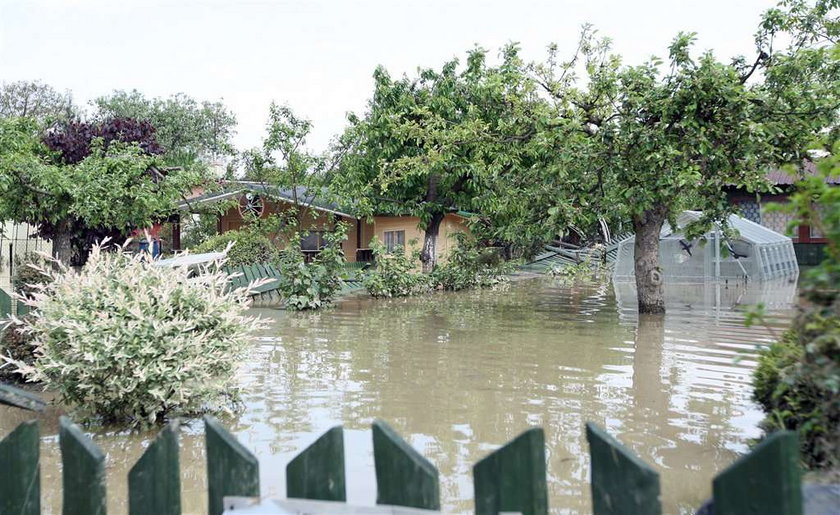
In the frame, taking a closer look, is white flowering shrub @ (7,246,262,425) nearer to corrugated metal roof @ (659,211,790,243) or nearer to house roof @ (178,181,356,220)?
house roof @ (178,181,356,220)

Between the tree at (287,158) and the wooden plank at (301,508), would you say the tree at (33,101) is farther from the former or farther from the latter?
the wooden plank at (301,508)

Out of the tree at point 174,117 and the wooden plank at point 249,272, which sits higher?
the tree at point 174,117

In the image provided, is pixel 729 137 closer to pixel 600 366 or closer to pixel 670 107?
pixel 670 107

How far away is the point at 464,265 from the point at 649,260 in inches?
352

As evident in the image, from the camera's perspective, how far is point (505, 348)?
1130cm

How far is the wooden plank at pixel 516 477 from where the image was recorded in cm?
178

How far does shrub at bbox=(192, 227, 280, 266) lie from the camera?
2150 cm

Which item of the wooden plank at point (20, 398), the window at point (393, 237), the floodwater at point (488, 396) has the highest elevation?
the window at point (393, 237)

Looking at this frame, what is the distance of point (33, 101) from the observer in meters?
54.9

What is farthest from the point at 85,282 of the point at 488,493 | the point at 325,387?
the point at 488,493

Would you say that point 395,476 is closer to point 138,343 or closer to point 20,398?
point 20,398

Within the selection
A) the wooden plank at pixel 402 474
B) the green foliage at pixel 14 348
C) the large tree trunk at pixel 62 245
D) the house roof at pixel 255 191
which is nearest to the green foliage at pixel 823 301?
the wooden plank at pixel 402 474

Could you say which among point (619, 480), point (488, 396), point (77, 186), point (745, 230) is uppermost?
point (77, 186)

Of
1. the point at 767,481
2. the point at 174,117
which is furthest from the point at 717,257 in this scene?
the point at 174,117
